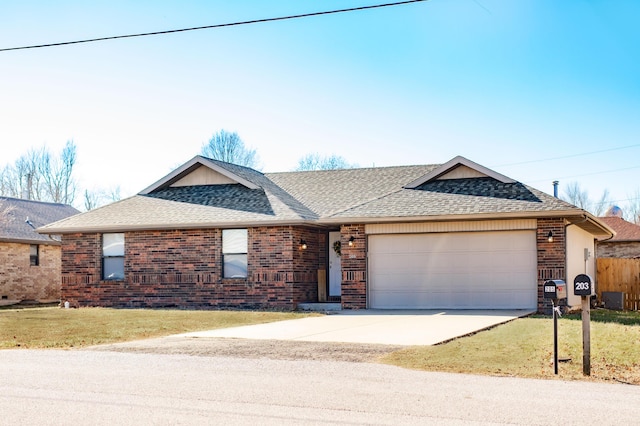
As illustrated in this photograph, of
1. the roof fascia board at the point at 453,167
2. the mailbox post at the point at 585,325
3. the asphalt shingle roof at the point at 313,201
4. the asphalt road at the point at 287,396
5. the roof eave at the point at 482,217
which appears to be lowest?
the asphalt road at the point at 287,396

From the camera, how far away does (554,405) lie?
26.5 feet

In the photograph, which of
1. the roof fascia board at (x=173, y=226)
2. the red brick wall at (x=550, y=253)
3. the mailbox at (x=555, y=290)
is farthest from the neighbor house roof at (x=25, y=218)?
the mailbox at (x=555, y=290)

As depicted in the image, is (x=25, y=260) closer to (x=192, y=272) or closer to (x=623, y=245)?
(x=192, y=272)

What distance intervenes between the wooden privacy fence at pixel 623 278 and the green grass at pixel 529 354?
428 inches

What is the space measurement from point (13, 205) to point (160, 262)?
1365 centimetres

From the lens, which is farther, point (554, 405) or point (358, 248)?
point (358, 248)

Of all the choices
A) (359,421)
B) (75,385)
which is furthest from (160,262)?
(359,421)

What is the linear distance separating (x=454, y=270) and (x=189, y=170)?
1047 cm

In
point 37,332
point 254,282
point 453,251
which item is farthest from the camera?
point 254,282

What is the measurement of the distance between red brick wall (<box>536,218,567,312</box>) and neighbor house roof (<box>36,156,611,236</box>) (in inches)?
20.6

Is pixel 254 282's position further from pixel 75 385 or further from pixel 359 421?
pixel 359 421

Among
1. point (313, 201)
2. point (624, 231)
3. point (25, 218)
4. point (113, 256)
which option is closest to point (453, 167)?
point (313, 201)

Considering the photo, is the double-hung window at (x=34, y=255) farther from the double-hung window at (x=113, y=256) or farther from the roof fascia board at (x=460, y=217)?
the roof fascia board at (x=460, y=217)

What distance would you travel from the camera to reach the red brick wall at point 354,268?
A: 22984mm
